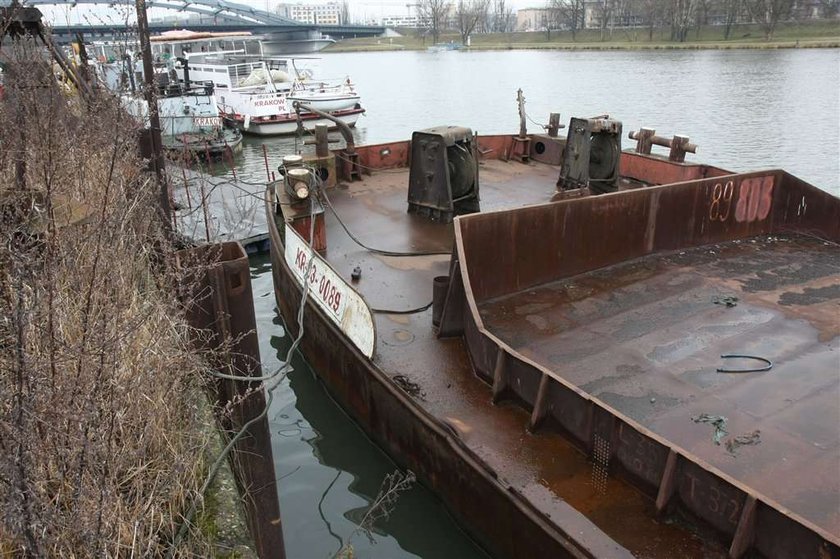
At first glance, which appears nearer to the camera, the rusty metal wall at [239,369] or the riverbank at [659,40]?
the rusty metal wall at [239,369]

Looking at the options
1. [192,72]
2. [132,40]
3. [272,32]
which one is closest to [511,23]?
[272,32]

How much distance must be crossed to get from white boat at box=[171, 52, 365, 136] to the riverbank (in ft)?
150

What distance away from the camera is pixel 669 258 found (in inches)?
324

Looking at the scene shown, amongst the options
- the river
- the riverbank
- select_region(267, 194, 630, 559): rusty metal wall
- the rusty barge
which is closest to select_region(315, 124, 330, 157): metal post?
the rusty barge

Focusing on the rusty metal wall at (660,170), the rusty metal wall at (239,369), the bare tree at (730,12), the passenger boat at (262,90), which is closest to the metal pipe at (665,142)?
the rusty metal wall at (660,170)

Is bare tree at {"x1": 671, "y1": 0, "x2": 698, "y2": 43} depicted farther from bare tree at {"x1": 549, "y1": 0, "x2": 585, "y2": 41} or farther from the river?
bare tree at {"x1": 549, "y1": 0, "x2": 585, "y2": 41}

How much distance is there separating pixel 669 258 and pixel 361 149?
20.8 ft

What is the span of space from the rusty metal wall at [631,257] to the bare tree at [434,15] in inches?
4546

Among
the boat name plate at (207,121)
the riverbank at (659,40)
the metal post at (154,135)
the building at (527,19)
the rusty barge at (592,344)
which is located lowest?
the rusty barge at (592,344)

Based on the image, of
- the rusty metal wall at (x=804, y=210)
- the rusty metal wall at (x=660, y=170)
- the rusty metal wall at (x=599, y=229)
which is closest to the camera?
the rusty metal wall at (x=599, y=229)

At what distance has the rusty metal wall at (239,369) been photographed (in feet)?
12.8

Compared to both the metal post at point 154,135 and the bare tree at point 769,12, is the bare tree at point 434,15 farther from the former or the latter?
the metal post at point 154,135

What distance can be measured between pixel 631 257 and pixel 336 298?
156 inches

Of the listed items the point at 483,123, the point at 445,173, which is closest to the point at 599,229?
the point at 445,173
